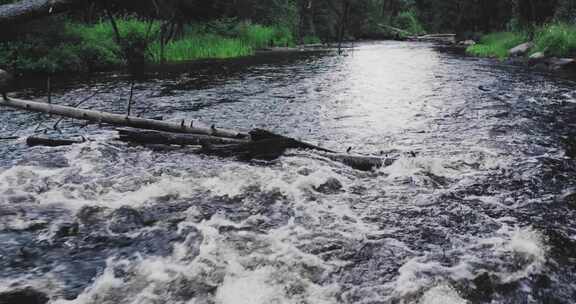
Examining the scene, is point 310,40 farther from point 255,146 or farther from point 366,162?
point 366,162

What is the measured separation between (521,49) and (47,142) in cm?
2274

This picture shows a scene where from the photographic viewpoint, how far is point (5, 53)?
1534 cm

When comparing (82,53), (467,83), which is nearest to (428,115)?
(467,83)

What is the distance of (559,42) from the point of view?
62.8ft

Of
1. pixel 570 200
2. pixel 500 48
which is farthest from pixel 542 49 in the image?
pixel 570 200

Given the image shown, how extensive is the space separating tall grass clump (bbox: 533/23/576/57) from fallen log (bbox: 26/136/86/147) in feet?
64.3

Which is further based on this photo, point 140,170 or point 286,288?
point 140,170

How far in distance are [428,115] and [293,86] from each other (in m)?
5.56

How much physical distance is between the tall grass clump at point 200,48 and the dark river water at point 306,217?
12.9 metres

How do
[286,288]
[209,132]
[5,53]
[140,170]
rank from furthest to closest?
[5,53]
[209,132]
[140,170]
[286,288]

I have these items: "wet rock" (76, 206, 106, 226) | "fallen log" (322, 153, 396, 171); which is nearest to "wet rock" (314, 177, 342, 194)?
"fallen log" (322, 153, 396, 171)

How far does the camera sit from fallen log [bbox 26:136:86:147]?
24.4ft

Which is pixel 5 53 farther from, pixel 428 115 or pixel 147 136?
pixel 428 115

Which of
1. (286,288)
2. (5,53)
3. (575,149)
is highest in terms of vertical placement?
(5,53)
